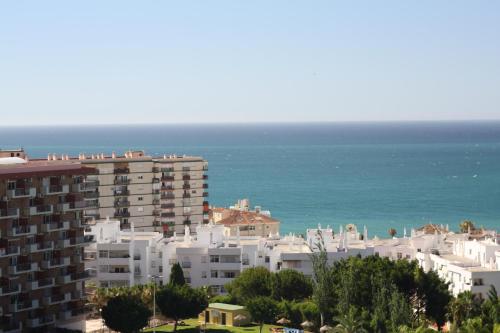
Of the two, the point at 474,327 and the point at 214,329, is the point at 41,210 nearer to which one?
the point at 214,329

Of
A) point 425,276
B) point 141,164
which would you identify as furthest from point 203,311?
point 141,164

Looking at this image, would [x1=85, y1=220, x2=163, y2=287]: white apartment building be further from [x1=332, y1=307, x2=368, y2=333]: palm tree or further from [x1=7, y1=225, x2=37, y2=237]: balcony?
[x1=332, y1=307, x2=368, y2=333]: palm tree

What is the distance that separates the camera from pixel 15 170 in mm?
65438

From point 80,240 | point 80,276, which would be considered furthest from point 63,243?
point 80,276

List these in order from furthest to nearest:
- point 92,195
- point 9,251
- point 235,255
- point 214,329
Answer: point 92,195 → point 235,255 → point 214,329 → point 9,251

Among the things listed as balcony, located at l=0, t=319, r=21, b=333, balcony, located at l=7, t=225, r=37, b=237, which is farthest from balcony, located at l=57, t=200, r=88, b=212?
balcony, located at l=0, t=319, r=21, b=333

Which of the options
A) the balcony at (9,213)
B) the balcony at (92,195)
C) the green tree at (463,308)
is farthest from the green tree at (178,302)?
the balcony at (92,195)

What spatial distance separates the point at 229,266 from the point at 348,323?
2527cm

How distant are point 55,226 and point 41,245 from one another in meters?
1.78

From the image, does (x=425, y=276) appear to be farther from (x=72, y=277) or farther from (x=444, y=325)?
(x=72, y=277)

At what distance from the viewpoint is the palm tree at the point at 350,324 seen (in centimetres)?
6488

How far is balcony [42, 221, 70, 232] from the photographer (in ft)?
222

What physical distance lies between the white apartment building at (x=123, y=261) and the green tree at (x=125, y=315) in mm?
18870

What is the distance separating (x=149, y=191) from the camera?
125438 mm
